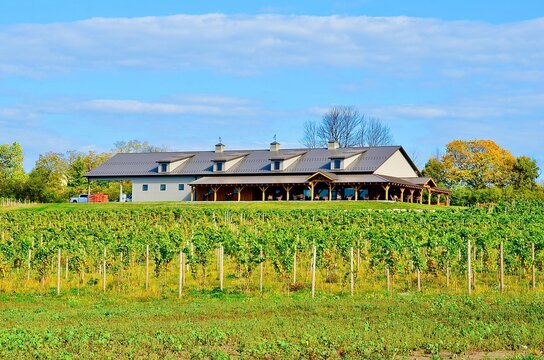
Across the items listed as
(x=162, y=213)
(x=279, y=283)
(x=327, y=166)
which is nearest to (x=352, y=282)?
(x=279, y=283)

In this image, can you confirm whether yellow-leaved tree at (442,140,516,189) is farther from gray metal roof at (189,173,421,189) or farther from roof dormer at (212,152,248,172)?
roof dormer at (212,152,248,172)

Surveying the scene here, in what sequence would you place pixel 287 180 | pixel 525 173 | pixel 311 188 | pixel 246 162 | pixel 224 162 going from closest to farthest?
pixel 311 188 < pixel 287 180 < pixel 224 162 < pixel 246 162 < pixel 525 173

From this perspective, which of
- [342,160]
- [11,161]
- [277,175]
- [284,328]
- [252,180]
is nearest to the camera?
[284,328]

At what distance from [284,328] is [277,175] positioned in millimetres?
54790

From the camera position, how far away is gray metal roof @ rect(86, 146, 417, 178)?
7056 centimetres

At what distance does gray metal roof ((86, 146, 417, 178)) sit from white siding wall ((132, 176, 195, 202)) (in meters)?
0.63

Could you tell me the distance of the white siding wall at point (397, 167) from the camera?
69.6 metres

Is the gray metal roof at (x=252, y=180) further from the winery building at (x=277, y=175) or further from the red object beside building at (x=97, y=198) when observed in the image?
the red object beside building at (x=97, y=198)

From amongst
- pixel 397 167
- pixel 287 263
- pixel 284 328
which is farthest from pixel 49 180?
pixel 284 328

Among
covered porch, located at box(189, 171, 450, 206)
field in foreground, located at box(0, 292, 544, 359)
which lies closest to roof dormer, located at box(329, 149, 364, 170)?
covered porch, located at box(189, 171, 450, 206)

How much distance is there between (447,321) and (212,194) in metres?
56.4

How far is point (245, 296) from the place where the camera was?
77.7ft

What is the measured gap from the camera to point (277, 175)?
7106 cm

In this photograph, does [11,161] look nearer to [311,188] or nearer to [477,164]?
[311,188]
